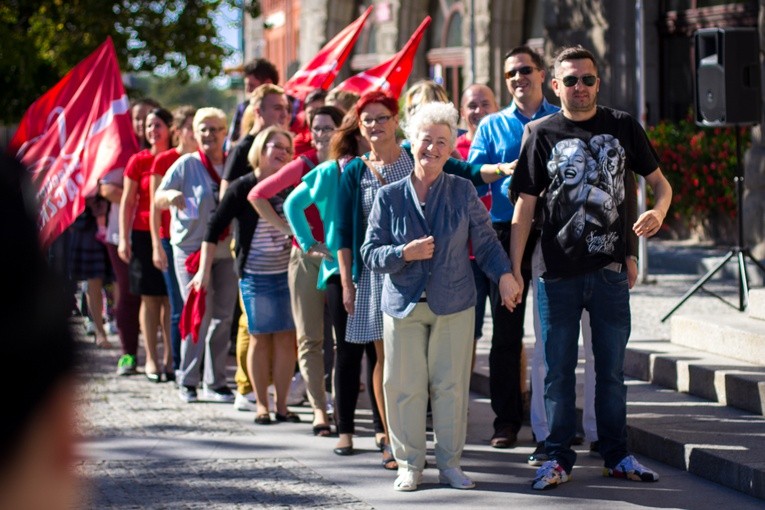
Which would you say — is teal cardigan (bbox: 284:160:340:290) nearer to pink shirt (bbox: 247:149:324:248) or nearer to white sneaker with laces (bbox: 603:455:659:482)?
pink shirt (bbox: 247:149:324:248)

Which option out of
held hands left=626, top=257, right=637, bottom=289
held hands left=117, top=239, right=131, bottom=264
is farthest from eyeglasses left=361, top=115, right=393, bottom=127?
held hands left=117, top=239, right=131, bottom=264

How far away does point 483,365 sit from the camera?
945 cm

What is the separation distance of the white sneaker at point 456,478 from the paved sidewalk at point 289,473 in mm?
46

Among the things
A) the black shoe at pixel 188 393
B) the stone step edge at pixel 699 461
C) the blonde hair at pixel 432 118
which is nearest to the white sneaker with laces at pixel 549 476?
the stone step edge at pixel 699 461

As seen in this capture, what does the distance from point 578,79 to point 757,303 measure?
308 cm

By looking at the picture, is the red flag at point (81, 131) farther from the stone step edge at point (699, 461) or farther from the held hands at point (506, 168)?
the stone step edge at point (699, 461)

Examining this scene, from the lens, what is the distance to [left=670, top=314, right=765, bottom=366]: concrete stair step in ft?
25.8

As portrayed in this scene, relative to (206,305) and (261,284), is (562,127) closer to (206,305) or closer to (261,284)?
(261,284)

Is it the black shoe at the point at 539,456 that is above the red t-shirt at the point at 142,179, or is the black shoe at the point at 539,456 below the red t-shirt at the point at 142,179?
below

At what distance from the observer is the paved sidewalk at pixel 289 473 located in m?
5.98

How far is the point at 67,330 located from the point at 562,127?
530cm

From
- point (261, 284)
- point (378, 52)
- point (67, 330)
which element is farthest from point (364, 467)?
point (378, 52)

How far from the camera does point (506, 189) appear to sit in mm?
7227

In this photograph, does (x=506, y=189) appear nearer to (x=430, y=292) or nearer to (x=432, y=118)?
(x=432, y=118)
